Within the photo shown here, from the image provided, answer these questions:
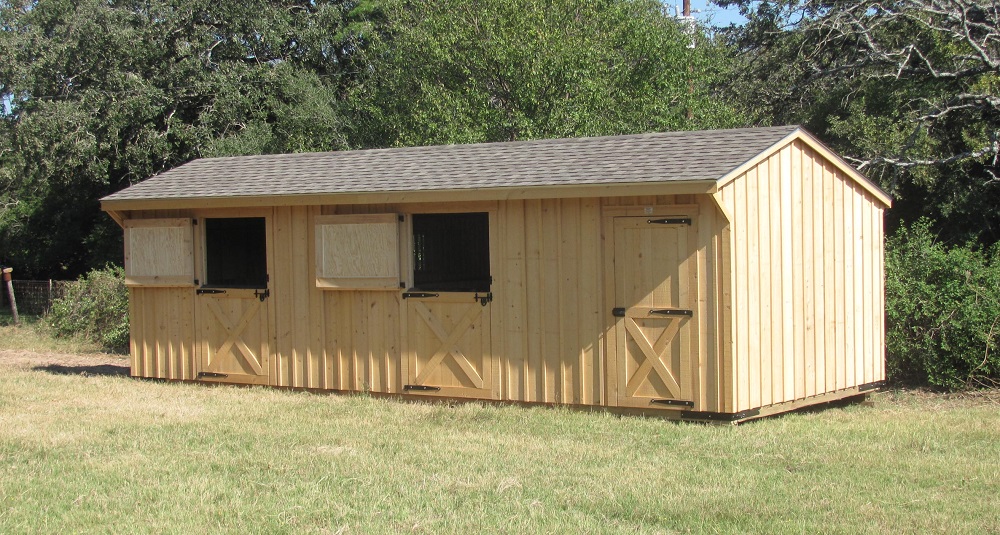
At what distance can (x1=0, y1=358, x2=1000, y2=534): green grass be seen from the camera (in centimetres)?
604

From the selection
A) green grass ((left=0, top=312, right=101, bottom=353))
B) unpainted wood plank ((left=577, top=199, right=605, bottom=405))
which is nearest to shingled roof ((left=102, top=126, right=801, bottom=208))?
unpainted wood plank ((left=577, top=199, right=605, bottom=405))

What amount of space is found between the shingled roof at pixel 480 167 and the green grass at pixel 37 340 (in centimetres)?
575

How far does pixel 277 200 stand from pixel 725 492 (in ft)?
19.8

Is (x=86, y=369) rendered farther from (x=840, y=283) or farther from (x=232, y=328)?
(x=840, y=283)

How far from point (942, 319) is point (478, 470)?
21.2ft

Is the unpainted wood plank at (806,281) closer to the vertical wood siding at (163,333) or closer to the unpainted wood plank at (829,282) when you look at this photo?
the unpainted wood plank at (829,282)

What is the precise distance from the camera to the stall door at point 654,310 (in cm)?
909

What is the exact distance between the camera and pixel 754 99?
68.4ft

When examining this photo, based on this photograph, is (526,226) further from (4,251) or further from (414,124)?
(4,251)

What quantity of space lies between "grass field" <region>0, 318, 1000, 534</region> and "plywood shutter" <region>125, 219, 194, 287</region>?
187cm

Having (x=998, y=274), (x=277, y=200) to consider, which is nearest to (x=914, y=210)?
(x=998, y=274)

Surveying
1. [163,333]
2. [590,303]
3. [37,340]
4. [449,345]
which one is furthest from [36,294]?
[590,303]

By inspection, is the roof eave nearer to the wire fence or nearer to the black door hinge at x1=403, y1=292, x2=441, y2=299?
the black door hinge at x1=403, y1=292, x2=441, y2=299

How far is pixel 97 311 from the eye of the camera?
702 inches
